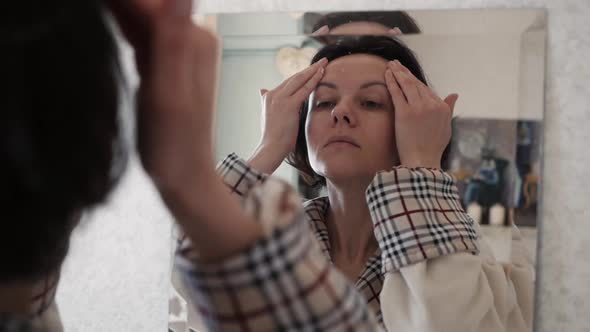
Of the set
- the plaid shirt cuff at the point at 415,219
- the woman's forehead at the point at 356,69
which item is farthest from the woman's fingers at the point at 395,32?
the plaid shirt cuff at the point at 415,219

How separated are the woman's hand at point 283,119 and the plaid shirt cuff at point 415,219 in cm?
19

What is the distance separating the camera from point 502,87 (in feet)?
4.00

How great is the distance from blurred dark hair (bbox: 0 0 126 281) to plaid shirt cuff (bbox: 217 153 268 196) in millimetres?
333

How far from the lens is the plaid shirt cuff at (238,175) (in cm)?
61

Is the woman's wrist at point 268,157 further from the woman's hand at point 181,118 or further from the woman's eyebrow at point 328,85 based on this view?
the woman's hand at point 181,118

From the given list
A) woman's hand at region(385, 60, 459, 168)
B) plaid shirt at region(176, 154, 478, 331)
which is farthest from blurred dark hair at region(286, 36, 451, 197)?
plaid shirt at region(176, 154, 478, 331)

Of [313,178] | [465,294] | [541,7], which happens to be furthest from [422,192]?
[541,7]

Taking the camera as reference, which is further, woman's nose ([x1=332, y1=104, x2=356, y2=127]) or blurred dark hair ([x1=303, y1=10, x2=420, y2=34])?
blurred dark hair ([x1=303, y1=10, x2=420, y2=34])

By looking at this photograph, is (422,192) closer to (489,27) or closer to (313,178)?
(313,178)

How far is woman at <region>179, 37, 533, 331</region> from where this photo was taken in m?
0.29

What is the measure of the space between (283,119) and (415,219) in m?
0.29

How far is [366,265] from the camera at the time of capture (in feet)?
2.67

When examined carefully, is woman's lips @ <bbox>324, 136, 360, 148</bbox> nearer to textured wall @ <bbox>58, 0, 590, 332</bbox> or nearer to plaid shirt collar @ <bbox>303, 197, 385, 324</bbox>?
plaid shirt collar @ <bbox>303, 197, 385, 324</bbox>

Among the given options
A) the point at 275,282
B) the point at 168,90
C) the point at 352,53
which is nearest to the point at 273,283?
the point at 275,282
